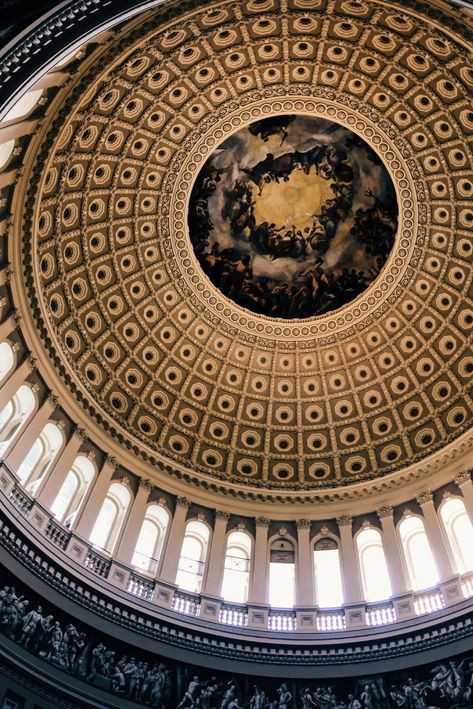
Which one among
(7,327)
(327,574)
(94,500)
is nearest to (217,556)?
(327,574)

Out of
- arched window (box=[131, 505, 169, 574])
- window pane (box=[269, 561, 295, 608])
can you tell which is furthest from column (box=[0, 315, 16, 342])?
window pane (box=[269, 561, 295, 608])

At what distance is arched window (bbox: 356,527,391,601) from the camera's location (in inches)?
955

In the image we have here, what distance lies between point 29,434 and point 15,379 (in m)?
1.93

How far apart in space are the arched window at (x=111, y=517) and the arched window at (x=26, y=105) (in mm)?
13325

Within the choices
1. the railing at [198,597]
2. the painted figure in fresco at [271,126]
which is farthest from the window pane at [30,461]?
the painted figure in fresco at [271,126]

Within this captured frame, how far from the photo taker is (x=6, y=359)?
2392 cm

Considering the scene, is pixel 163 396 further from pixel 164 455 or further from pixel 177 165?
pixel 177 165

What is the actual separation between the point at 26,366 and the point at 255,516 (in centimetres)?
1073

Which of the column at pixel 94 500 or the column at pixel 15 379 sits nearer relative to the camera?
the column at pixel 15 379

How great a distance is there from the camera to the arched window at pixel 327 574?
24.6m

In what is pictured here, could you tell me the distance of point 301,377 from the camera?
32.8 m

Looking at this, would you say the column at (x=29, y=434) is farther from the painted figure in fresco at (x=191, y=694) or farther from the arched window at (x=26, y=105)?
the arched window at (x=26, y=105)

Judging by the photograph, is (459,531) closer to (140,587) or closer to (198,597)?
(198,597)

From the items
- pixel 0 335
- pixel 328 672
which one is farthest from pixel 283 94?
pixel 328 672
